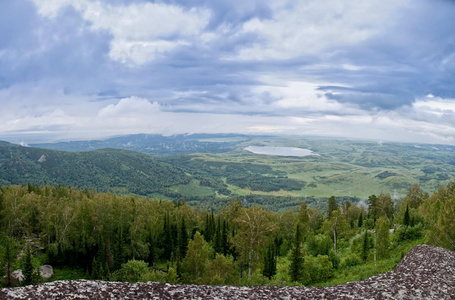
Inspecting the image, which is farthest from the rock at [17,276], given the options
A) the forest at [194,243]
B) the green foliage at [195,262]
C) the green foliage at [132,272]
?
the green foliage at [195,262]

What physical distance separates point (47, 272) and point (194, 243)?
31.7 m

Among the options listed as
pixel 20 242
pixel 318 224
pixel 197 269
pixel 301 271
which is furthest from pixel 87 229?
pixel 318 224

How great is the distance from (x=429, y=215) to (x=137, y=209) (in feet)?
213

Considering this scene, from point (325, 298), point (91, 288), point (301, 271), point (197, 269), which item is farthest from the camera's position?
point (197, 269)

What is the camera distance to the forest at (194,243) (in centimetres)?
3731

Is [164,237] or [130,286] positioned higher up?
[130,286]

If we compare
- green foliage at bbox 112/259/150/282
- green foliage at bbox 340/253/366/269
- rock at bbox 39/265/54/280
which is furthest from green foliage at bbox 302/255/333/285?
rock at bbox 39/265/54/280

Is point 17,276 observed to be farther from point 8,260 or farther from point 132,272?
point 132,272

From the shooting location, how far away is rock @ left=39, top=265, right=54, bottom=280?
48981 millimetres

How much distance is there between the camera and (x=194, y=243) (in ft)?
133

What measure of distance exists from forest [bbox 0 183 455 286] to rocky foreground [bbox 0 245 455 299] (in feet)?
51.1

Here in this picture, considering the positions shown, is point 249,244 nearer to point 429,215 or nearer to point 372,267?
point 372,267

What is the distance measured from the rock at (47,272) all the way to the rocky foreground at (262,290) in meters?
47.5

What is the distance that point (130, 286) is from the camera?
42.5 feet
